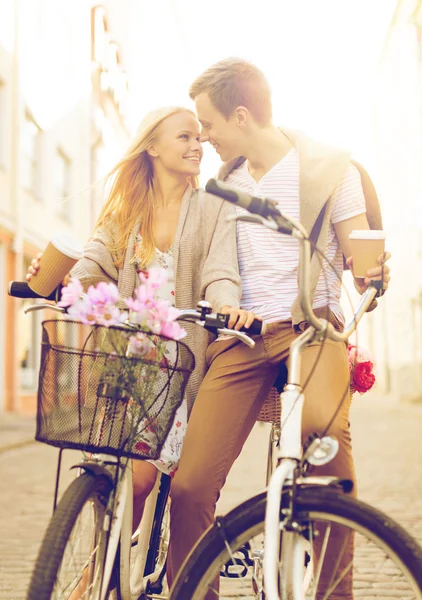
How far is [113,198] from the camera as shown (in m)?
2.88

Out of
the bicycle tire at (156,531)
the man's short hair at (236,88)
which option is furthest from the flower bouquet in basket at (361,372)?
the man's short hair at (236,88)

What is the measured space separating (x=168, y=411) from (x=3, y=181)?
1522cm

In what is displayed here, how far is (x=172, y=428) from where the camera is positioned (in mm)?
2629

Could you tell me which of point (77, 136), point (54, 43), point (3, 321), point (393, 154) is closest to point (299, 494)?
point (3, 321)

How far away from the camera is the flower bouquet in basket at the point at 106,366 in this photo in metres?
2.06

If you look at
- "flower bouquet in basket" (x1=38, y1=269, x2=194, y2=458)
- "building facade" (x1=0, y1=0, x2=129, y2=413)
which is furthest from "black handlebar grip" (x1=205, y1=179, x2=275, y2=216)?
"building facade" (x1=0, y1=0, x2=129, y2=413)

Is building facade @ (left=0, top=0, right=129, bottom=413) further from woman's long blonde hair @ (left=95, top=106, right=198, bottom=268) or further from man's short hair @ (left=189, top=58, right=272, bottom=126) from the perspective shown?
man's short hair @ (left=189, top=58, right=272, bottom=126)

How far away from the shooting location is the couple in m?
2.36

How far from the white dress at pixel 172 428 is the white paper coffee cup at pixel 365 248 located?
60 centimetres

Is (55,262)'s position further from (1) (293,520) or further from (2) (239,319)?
(1) (293,520)

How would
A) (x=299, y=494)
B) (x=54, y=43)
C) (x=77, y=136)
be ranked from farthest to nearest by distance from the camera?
(x=77, y=136), (x=54, y=43), (x=299, y=494)

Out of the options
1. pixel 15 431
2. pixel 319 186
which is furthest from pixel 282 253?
pixel 15 431

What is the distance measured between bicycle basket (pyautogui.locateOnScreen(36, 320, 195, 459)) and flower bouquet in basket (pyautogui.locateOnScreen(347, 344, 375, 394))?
27.8 inches

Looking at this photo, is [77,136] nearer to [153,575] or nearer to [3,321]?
[3,321]
